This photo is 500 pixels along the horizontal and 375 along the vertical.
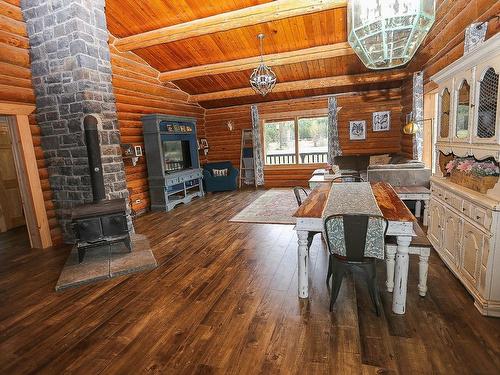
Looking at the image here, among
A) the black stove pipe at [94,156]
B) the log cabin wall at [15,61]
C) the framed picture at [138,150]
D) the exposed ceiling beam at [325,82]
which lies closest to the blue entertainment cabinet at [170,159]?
the framed picture at [138,150]

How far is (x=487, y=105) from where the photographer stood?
2.29 m

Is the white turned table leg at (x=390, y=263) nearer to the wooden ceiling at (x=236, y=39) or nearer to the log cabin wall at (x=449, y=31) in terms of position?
the log cabin wall at (x=449, y=31)

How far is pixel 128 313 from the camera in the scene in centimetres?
251

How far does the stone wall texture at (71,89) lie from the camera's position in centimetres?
374

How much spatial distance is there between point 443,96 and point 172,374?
12.6 ft

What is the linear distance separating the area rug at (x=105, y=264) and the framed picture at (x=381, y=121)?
6.92 m

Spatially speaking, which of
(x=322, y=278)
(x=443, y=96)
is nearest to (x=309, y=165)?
(x=443, y=96)

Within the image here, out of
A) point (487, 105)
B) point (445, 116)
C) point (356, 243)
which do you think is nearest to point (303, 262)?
point (356, 243)

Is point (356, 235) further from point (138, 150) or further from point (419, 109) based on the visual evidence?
point (138, 150)

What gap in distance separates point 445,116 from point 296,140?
5795 millimetres

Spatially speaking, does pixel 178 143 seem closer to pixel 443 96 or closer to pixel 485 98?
pixel 443 96

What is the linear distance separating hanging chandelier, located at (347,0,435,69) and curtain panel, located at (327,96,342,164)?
21.2ft

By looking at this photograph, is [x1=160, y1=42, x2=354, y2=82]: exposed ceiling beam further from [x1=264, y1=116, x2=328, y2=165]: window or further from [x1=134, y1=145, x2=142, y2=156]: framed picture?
[x1=264, y1=116, x2=328, y2=165]: window

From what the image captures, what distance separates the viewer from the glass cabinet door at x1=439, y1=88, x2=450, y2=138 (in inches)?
121
